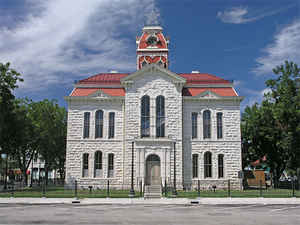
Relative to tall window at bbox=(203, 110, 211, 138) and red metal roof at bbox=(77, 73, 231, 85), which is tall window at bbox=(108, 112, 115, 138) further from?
tall window at bbox=(203, 110, 211, 138)

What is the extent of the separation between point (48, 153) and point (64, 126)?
547 cm

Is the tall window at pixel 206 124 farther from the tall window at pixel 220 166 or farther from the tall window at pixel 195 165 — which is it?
the tall window at pixel 220 166

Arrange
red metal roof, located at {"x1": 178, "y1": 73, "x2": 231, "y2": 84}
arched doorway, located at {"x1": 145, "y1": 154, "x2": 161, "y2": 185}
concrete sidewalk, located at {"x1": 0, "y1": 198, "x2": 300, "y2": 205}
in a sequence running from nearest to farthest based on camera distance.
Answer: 1. concrete sidewalk, located at {"x1": 0, "y1": 198, "x2": 300, "y2": 205}
2. arched doorway, located at {"x1": 145, "y1": 154, "x2": 161, "y2": 185}
3. red metal roof, located at {"x1": 178, "y1": 73, "x2": 231, "y2": 84}

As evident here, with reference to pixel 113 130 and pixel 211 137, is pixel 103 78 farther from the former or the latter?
pixel 211 137

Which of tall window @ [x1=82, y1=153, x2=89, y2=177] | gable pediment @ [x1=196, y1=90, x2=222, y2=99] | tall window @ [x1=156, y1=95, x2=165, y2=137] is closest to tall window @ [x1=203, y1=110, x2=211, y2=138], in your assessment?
gable pediment @ [x1=196, y1=90, x2=222, y2=99]

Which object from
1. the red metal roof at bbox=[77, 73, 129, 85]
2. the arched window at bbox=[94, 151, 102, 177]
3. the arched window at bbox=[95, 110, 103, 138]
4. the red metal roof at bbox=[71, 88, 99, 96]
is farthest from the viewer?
the red metal roof at bbox=[77, 73, 129, 85]

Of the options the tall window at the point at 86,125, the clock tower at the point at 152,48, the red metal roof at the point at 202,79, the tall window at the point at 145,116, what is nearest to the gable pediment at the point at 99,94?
the tall window at the point at 86,125

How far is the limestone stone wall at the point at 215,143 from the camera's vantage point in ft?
118

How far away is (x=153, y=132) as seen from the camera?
3578 cm

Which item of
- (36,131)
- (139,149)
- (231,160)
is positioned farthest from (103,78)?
(231,160)

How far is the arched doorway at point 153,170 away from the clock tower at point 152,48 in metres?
13.4

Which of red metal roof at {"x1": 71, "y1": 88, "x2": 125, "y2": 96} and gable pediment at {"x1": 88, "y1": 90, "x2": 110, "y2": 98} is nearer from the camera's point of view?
gable pediment at {"x1": 88, "y1": 90, "x2": 110, "y2": 98}

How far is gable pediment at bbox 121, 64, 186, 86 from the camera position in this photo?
1442 inches

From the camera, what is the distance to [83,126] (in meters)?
36.8
